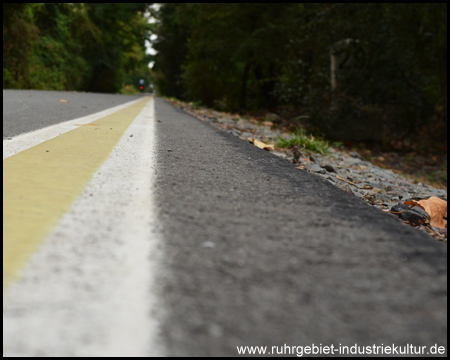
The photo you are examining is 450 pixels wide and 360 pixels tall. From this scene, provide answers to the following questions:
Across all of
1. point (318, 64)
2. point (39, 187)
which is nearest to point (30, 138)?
point (39, 187)

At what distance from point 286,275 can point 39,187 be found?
3.44 ft

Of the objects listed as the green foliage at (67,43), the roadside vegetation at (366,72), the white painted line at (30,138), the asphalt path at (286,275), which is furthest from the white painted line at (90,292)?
the green foliage at (67,43)

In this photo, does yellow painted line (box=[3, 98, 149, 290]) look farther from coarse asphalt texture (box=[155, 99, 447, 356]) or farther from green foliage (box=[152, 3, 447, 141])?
green foliage (box=[152, 3, 447, 141])

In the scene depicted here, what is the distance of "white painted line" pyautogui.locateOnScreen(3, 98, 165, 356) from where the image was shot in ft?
2.24

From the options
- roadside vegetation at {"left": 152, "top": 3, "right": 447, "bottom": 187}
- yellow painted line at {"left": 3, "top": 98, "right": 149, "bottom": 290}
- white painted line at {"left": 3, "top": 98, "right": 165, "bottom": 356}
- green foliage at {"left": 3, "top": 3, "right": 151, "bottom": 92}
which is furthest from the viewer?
green foliage at {"left": 3, "top": 3, "right": 151, "bottom": 92}

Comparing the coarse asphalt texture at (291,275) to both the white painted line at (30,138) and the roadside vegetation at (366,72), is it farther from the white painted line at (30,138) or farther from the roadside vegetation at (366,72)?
the roadside vegetation at (366,72)

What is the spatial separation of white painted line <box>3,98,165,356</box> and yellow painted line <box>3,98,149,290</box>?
0.15ft

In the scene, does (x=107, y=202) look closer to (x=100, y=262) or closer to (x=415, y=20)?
(x=100, y=262)

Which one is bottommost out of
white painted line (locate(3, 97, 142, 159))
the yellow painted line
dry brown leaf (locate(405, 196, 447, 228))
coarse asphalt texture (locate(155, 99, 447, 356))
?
dry brown leaf (locate(405, 196, 447, 228))

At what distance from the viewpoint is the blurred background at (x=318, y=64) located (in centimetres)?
809

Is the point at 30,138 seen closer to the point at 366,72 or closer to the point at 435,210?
the point at 435,210

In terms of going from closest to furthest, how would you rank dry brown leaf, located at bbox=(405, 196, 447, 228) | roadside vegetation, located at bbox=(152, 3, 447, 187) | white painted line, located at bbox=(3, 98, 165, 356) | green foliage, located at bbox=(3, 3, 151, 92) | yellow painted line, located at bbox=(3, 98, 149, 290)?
white painted line, located at bbox=(3, 98, 165, 356) → yellow painted line, located at bbox=(3, 98, 149, 290) → dry brown leaf, located at bbox=(405, 196, 447, 228) → roadside vegetation, located at bbox=(152, 3, 447, 187) → green foliage, located at bbox=(3, 3, 151, 92)

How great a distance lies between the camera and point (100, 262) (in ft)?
2.98

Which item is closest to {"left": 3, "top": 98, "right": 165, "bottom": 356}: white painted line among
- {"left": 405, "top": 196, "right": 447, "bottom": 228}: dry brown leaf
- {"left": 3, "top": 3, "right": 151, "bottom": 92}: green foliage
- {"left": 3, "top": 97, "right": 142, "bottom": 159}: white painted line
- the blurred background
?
{"left": 3, "top": 97, "right": 142, "bottom": 159}: white painted line
